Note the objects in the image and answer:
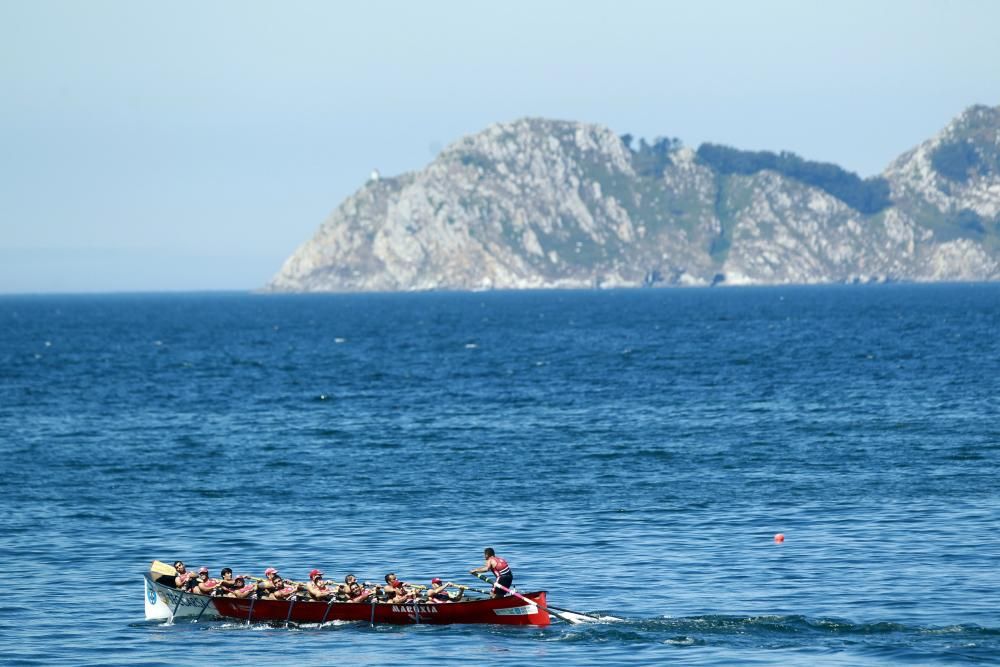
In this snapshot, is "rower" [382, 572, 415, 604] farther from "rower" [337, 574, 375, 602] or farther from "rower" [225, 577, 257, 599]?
"rower" [225, 577, 257, 599]

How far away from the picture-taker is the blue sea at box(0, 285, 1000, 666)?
126ft

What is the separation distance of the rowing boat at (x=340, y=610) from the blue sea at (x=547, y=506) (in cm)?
39

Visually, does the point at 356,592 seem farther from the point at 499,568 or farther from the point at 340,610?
the point at 499,568

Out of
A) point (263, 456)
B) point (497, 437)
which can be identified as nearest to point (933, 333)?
point (497, 437)

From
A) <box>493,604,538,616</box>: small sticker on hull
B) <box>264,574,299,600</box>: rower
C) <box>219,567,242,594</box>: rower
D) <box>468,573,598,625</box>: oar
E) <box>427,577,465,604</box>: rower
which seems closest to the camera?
<box>468,573,598,625</box>: oar

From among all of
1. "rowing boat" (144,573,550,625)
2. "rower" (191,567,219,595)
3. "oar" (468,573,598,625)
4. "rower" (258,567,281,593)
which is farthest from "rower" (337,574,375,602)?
"oar" (468,573,598,625)

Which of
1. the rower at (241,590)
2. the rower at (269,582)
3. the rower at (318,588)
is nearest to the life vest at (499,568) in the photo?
the rower at (318,588)

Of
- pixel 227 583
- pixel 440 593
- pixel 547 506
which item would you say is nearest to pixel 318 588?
pixel 227 583

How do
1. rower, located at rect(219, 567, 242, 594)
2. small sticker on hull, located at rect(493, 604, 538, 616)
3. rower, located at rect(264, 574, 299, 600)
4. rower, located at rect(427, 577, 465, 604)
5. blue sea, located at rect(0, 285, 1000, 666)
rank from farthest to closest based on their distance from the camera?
rower, located at rect(219, 567, 242, 594) → rower, located at rect(264, 574, 299, 600) → rower, located at rect(427, 577, 465, 604) → small sticker on hull, located at rect(493, 604, 538, 616) → blue sea, located at rect(0, 285, 1000, 666)

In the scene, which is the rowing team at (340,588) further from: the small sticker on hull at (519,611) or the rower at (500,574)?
the small sticker on hull at (519,611)

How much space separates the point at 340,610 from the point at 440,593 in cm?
302

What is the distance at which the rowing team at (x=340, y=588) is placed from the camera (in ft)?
132

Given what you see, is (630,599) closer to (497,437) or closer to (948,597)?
(948,597)

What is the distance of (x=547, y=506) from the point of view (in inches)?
2222
